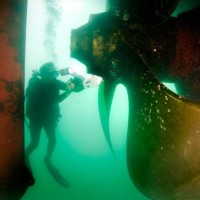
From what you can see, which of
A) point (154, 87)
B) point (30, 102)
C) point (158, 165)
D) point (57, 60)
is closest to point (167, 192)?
point (158, 165)

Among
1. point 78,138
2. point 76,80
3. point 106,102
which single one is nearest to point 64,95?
point 76,80

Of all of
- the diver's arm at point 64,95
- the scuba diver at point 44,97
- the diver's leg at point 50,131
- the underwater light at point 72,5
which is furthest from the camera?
the underwater light at point 72,5

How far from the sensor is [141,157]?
5.39 ft

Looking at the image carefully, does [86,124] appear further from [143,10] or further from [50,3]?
[143,10]

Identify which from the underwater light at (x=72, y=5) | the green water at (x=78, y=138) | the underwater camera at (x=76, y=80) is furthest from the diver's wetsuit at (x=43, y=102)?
the underwater light at (x=72, y=5)

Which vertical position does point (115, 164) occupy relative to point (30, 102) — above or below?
below

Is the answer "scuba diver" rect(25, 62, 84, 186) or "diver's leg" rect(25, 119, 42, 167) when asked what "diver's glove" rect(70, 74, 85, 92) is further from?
"diver's leg" rect(25, 119, 42, 167)

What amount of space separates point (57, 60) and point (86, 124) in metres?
11.2

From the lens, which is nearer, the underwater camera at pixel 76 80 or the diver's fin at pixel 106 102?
the diver's fin at pixel 106 102

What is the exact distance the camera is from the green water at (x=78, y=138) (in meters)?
27.7

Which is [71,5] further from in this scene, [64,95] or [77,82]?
[77,82]

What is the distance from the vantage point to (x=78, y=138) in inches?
1671

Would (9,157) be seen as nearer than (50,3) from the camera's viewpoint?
Yes

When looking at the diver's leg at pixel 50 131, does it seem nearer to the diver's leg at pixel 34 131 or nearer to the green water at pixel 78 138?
the diver's leg at pixel 34 131
